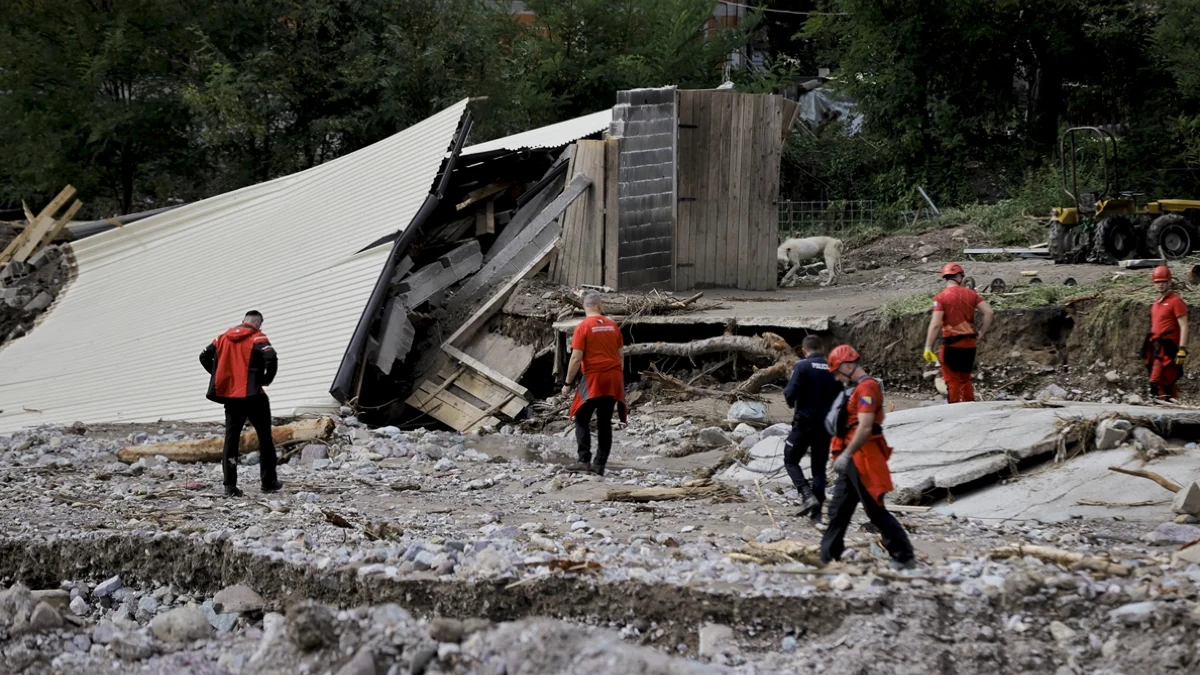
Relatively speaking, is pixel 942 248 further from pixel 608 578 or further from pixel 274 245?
pixel 608 578

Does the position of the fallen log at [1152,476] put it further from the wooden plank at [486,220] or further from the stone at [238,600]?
the wooden plank at [486,220]

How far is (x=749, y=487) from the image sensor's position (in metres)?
8.73

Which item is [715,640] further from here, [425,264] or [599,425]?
[425,264]

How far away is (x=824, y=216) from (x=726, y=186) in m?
9.07

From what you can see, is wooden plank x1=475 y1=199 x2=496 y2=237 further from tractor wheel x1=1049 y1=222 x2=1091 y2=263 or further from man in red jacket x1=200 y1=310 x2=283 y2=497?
tractor wheel x1=1049 y1=222 x2=1091 y2=263

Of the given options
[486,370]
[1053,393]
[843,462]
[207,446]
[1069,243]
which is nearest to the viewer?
[843,462]

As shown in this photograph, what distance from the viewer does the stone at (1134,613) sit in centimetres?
522

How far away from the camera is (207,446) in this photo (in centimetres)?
1030

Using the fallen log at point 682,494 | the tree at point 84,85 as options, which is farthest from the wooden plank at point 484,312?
the tree at point 84,85

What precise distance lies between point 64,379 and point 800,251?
9.76 meters

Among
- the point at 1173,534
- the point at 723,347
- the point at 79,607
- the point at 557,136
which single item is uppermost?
the point at 557,136

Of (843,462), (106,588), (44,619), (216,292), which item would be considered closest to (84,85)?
(216,292)

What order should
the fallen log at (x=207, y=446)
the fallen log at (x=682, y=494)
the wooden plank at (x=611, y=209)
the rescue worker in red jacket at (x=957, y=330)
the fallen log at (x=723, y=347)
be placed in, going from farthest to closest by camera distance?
the wooden plank at (x=611, y=209) < the fallen log at (x=723, y=347) < the fallen log at (x=207, y=446) < the rescue worker in red jacket at (x=957, y=330) < the fallen log at (x=682, y=494)

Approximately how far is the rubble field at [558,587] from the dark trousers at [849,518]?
13 cm
